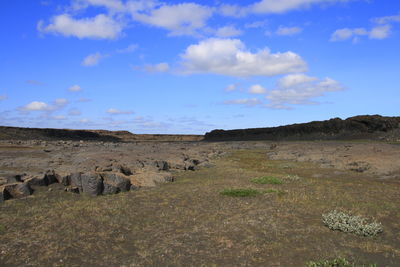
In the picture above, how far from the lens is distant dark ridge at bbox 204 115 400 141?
247 ft

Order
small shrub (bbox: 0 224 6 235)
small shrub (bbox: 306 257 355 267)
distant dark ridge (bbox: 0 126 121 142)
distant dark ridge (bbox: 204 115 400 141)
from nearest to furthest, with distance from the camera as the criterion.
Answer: small shrub (bbox: 306 257 355 267), small shrub (bbox: 0 224 6 235), distant dark ridge (bbox: 204 115 400 141), distant dark ridge (bbox: 0 126 121 142)

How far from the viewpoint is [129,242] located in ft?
36.1

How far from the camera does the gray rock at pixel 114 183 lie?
1759cm

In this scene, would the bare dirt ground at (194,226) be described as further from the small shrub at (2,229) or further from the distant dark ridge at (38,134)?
the distant dark ridge at (38,134)

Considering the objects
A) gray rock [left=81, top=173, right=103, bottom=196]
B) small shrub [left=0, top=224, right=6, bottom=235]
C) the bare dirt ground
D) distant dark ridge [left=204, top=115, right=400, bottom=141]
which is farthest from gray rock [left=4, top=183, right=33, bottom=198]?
distant dark ridge [left=204, top=115, right=400, bottom=141]

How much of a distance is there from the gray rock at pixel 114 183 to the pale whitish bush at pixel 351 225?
10474 mm

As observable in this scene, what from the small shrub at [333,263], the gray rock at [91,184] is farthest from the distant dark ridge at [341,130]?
the small shrub at [333,263]

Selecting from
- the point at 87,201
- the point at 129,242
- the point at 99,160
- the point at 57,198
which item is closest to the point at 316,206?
the point at 129,242

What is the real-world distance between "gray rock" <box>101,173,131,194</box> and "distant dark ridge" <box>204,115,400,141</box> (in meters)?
62.8

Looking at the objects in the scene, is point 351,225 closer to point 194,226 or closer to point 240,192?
point 194,226

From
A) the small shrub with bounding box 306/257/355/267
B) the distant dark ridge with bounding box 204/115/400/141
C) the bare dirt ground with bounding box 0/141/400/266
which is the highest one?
the distant dark ridge with bounding box 204/115/400/141

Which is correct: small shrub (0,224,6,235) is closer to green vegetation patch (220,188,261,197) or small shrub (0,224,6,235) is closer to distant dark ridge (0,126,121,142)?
green vegetation patch (220,188,261,197)

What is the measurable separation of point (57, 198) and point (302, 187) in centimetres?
1341

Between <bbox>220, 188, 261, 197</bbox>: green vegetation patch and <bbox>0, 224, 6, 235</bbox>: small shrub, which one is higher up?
<bbox>220, 188, 261, 197</bbox>: green vegetation patch
